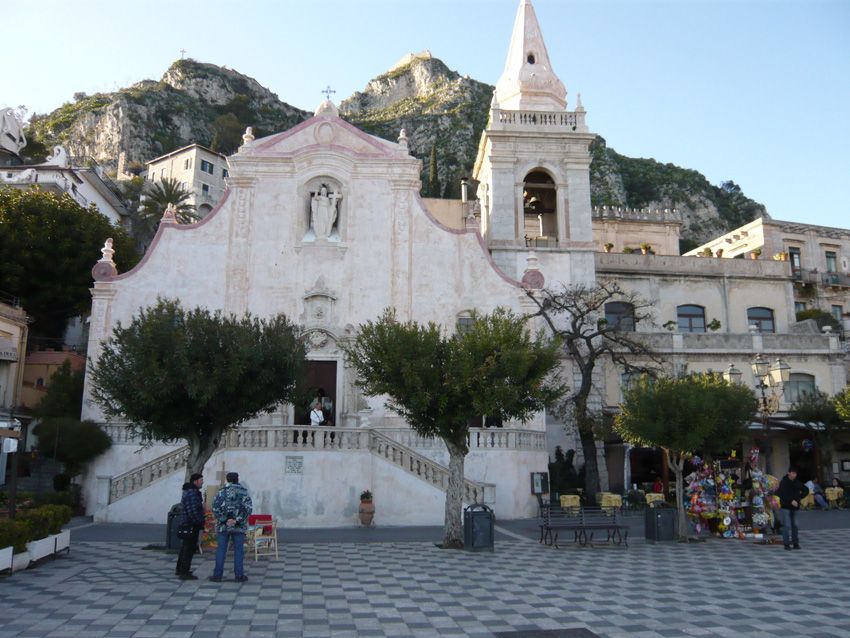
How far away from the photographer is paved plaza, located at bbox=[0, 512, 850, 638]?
954cm

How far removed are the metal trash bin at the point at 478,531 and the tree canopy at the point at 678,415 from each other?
5259mm

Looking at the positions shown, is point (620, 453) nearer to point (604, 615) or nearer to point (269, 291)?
point (269, 291)

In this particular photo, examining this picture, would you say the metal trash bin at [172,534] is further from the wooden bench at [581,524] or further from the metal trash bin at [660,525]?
the metal trash bin at [660,525]

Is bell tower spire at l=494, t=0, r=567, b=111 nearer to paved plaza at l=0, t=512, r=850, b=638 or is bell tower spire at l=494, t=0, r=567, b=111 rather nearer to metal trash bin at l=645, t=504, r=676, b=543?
metal trash bin at l=645, t=504, r=676, b=543

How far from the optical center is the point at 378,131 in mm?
103688

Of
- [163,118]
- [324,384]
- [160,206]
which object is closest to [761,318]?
[324,384]

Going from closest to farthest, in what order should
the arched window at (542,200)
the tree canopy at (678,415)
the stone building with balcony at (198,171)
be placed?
the tree canopy at (678,415)
the arched window at (542,200)
the stone building with balcony at (198,171)

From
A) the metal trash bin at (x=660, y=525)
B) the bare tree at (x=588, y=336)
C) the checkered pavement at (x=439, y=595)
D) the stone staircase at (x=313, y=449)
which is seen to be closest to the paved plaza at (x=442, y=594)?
the checkered pavement at (x=439, y=595)

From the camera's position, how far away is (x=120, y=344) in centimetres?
1758

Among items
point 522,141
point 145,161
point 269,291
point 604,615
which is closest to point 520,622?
point 604,615

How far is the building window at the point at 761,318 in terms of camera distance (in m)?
40.1

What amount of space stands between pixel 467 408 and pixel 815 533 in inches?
445

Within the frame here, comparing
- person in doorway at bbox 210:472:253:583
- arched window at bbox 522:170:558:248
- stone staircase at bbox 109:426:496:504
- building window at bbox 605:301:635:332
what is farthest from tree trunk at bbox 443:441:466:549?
building window at bbox 605:301:635:332

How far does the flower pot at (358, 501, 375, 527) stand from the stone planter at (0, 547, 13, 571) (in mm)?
11413
